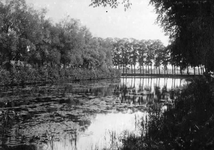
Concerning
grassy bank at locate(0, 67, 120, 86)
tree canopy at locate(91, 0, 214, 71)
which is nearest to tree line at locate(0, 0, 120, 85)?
grassy bank at locate(0, 67, 120, 86)

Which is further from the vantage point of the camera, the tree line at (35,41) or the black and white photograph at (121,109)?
the tree line at (35,41)

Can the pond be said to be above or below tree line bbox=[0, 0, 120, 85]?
below

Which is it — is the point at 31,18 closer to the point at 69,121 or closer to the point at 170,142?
the point at 69,121

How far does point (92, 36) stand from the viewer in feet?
263

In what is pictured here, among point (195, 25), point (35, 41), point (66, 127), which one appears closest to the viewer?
point (66, 127)

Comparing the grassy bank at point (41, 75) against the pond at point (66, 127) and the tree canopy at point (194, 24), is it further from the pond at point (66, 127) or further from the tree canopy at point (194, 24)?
the tree canopy at point (194, 24)

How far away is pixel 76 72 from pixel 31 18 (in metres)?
21.2

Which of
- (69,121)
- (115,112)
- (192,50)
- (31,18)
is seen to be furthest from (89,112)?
(31,18)

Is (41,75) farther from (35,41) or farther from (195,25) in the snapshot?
(195,25)

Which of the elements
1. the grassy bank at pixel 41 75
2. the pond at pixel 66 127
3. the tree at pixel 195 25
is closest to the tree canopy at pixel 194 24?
the tree at pixel 195 25

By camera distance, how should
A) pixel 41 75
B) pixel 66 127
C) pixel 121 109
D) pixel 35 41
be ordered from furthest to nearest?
1. pixel 41 75
2. pixel 35 41
3. pixel 121 109
4. pixel 66 127

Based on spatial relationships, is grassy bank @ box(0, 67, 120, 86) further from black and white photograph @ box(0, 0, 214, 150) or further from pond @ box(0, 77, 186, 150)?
pond @ box(0, 77, 186, 150)

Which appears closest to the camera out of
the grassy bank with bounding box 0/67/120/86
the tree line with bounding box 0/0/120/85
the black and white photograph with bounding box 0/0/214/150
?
the black and white photograph with bounding box 0/0/214/150

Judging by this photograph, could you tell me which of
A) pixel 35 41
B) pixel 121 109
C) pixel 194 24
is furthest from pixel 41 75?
pixel 194 24
